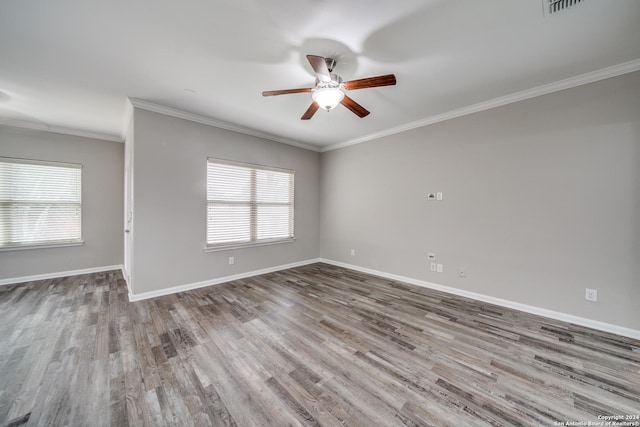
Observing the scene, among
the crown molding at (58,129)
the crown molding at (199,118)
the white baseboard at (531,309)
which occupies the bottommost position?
the white baseboard at (531,309)

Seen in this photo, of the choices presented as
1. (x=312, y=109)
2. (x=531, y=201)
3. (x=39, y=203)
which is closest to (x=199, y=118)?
(x=312, y=109)

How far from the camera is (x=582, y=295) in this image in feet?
8.56

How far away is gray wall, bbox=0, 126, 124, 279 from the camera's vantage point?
3943 mm

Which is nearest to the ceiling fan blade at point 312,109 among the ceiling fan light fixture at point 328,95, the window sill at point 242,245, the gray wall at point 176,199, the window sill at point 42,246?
the ceiling fan light fixture at point 328,95

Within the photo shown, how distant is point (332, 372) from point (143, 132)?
3823 millimetres

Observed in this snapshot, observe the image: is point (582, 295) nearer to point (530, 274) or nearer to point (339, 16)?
point (530, 274)

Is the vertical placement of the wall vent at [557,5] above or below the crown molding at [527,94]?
above

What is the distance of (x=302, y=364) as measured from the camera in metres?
1.95

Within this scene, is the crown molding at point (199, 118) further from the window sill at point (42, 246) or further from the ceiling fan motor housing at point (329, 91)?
the window sill at point (42, 246)

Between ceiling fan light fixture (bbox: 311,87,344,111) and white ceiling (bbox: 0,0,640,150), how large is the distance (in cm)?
34

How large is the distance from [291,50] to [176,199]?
2.74 meters

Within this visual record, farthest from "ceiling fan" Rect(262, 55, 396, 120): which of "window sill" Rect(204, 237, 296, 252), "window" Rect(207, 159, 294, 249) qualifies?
"window sill" Rect(204, 237, 296, 252)

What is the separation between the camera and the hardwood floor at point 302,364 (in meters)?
1.49

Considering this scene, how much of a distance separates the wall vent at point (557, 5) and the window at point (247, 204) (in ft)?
13.4
